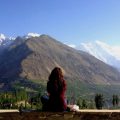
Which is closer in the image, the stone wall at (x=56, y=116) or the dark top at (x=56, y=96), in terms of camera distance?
the stone wall at (x=56, y=116)

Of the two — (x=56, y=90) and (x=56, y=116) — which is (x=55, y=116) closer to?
(x=56, y=116)

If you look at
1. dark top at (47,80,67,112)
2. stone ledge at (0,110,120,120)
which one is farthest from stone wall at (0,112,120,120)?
dark top at (47,80,67,112)

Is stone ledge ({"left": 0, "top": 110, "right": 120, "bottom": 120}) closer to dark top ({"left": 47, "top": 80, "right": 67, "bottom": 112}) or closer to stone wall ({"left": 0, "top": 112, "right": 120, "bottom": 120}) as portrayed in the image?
stone wall ({"left": 0, "top": 112, "right": 120, "bottom": 120})

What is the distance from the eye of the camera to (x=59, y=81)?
14320 mm

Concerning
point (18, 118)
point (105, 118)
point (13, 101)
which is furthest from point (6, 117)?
point (13, 101)

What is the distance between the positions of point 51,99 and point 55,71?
104 centimetres

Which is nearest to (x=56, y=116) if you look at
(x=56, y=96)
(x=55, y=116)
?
(x=55, y=116)

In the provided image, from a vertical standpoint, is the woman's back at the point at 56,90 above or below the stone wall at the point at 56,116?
above

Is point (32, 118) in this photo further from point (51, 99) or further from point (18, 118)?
point (51, 99)

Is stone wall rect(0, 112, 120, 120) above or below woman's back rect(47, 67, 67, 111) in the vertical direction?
below

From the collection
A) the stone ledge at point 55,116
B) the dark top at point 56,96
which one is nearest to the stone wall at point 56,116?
the stone ledge at point 55,116

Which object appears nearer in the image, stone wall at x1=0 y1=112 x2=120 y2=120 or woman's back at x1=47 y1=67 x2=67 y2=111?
stone wall at x1=0 y1=112 x2=120 y2=120

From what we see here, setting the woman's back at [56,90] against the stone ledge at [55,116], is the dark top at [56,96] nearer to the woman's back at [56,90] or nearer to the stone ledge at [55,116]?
the woman's back at [56,90]

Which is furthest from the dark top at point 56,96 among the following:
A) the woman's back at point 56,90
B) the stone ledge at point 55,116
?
the stone ledge at point 55,116
